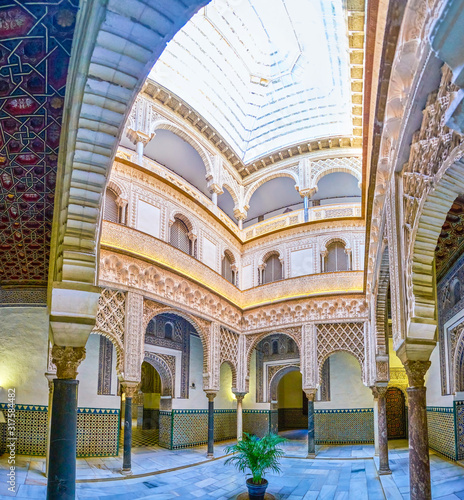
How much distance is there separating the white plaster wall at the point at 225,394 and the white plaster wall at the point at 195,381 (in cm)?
114

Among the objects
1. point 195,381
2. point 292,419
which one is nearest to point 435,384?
point 195,381

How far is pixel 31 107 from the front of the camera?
3.88 m

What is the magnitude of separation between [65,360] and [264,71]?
43.7 ft

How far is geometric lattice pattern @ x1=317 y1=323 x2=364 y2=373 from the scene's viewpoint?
1341cm

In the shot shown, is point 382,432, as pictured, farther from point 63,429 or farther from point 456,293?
point 63,429

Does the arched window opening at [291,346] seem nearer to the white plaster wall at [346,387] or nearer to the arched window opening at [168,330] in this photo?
the white plaster wall at [346,387]

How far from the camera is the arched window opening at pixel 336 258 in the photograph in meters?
15.5

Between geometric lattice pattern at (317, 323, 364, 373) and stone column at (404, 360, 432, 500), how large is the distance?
881cm

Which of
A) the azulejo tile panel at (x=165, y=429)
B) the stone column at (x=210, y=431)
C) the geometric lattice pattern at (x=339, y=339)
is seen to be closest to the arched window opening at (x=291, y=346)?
the geometric lattice pattern at (x=339, y=339)

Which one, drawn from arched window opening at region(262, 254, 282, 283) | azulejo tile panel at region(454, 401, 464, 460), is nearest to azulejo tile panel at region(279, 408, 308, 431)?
arched window opening at region(262, 254, 282, 283)

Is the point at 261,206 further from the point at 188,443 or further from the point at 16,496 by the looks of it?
the point at 16,496

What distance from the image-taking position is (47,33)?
10.2ft

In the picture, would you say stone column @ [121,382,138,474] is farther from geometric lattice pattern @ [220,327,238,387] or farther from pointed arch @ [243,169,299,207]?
pointed arch @ [243,169,299,207]

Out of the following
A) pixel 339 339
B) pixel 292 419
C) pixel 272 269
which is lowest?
pixel 292 419
